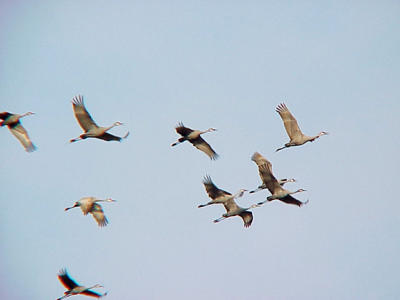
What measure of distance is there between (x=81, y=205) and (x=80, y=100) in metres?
5.05

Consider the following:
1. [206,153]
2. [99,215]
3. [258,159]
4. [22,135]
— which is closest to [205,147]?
[206,153]

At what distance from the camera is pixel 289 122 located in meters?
38.2

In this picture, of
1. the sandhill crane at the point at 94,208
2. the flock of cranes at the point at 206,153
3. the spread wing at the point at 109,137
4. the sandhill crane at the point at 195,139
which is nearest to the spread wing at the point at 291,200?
→ the flock of cranes at the point at 206,153

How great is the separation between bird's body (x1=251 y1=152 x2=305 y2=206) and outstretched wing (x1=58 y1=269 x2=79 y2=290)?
27.4 ft

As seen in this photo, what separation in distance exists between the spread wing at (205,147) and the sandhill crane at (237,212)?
8.71 ft

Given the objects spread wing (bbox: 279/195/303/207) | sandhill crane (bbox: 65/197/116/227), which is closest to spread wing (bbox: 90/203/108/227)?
sandhill crane (bbox: 65/197/116/227)

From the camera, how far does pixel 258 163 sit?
125ft

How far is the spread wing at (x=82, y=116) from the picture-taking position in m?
36.8

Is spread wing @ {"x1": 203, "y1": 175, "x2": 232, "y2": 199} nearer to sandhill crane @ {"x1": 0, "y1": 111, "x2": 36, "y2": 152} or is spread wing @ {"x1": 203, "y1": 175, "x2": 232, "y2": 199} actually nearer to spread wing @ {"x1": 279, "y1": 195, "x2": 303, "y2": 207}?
spread wing @ {"x1": 279, "y1": 195, "x2": 303, "y2": 207}

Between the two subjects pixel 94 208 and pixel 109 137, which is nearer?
pixel 109 137

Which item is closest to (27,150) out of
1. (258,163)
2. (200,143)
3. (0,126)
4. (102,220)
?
(0,126)

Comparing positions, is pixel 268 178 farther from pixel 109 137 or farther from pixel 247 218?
pixel 109 137

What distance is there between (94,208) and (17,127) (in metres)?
4.74

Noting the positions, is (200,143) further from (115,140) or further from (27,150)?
(27,150)
